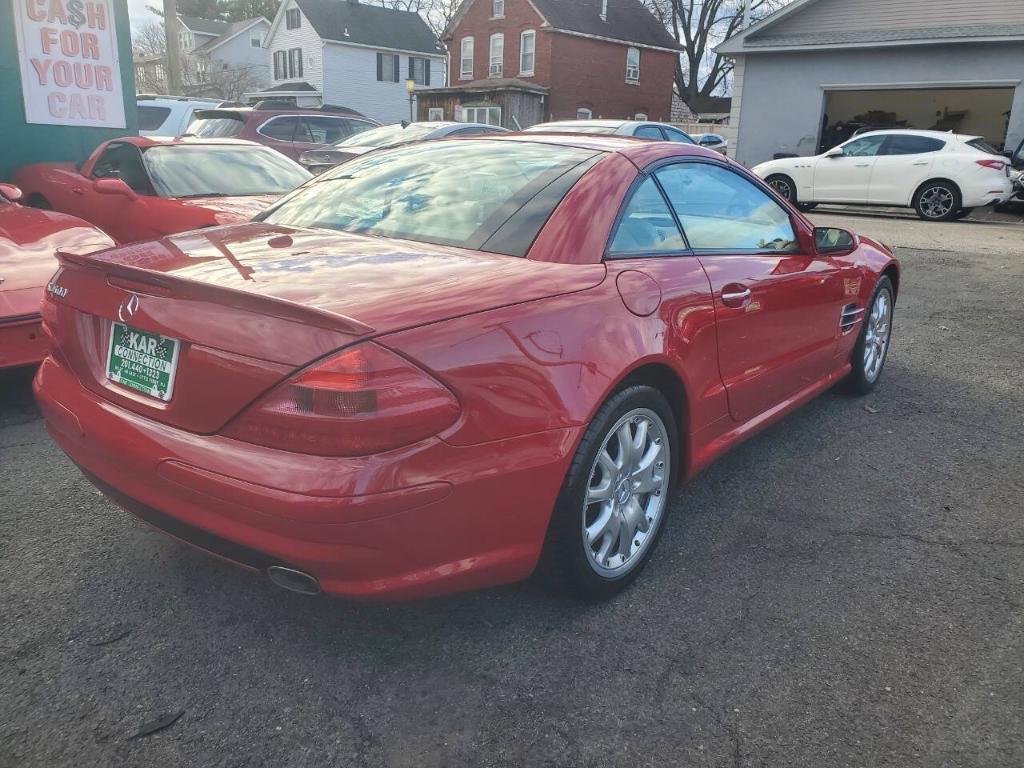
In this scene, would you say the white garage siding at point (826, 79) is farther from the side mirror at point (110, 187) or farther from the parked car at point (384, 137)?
the side mirror at point (110, 187)

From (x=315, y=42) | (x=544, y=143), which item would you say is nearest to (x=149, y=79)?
(x=315, y=42)

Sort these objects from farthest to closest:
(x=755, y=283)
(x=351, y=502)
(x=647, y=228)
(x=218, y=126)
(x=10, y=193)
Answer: (x=218, y=126) < (x=10, y=193) < (x=755, y=283) < (x=647, y=228) < (x=351, y=502)

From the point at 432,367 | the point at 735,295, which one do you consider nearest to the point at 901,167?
the point at 735,295

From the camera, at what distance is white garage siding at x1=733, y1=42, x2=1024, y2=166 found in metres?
19.0

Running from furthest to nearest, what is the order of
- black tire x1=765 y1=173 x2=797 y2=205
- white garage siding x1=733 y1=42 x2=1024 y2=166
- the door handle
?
white garage siding x1=733 y1=42 x2=1024 y2=166, black tire x1=765 y1=173 x2=797 y2=205, the door handle

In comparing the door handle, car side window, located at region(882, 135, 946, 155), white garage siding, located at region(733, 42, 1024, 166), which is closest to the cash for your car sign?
the door handle

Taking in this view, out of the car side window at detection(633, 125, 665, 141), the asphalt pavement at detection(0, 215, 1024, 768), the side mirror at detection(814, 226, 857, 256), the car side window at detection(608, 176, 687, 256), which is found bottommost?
the asphalt pavement at detection(0, 215, 1024, 768)

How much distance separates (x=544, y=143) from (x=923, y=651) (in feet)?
7.41

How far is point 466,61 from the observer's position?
44.1 m

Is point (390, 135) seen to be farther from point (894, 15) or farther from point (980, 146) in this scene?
point (894, 15)

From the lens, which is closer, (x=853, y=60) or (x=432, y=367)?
(x=432, y=367)

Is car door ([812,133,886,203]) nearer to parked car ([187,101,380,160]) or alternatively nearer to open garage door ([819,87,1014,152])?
parked car ([187,101,380,160])

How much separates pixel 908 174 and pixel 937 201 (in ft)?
2.32

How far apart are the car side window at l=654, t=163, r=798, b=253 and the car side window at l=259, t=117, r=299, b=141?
11145mm
